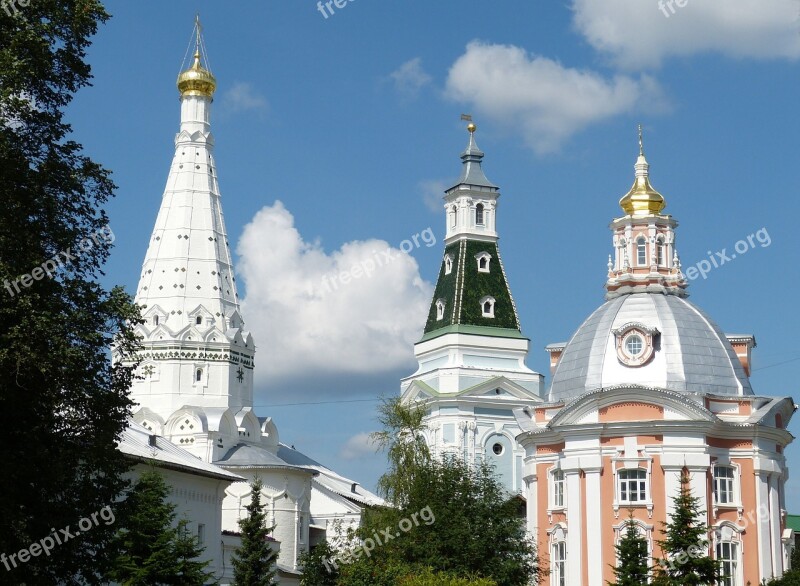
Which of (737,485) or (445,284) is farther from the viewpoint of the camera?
(445,284)

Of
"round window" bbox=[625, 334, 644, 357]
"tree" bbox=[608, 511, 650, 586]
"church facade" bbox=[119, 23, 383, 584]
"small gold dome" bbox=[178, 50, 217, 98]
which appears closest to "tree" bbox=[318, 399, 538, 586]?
"tree" bbox=[608, 511, 650, 586]

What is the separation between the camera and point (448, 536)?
39.9m

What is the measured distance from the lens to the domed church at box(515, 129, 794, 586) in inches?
1823

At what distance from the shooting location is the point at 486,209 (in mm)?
81500

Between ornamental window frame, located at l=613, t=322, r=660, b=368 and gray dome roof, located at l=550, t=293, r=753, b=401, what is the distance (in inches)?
7.5

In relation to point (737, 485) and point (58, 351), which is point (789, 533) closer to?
point (737, 485)

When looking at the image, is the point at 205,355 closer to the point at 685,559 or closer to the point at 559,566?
the point at 559,566

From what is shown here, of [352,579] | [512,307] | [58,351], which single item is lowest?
[352,579]

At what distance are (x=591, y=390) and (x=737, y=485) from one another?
5.90 metres

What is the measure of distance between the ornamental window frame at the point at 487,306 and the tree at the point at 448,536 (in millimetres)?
34484

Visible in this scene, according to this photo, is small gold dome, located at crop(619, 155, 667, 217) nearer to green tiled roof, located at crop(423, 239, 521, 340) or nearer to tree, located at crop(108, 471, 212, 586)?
green tiled roof, located at crop(423, 239, 521, 340)

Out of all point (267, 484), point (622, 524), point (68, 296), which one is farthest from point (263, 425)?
point (68, 296)

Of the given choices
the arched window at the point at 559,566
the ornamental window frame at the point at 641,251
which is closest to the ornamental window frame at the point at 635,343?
the ornamental window frame at the point at 641,251

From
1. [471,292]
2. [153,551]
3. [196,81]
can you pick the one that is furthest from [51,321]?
[471,292]
